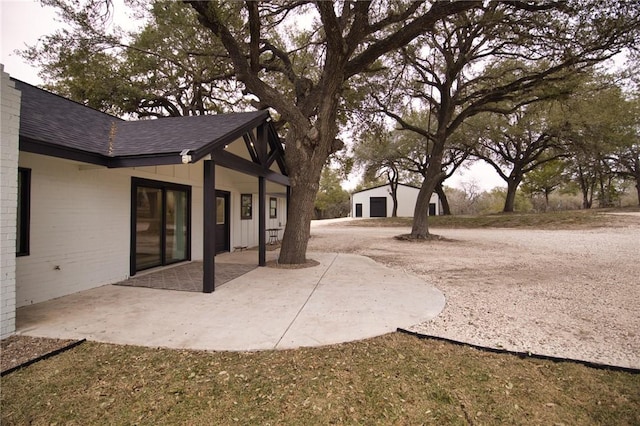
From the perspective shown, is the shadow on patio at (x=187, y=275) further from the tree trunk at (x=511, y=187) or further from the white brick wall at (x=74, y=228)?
the tree trunk at (x=511, y=187)

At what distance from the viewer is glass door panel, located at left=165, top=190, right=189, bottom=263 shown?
22.9 feet

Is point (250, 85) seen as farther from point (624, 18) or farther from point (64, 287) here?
point (624, 18)

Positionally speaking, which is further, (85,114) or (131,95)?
(131,95)

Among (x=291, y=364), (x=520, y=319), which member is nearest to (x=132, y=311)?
(x=291, y=364)

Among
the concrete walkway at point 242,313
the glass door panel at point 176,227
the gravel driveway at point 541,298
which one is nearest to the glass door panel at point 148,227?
the glass door panel at point 176,227

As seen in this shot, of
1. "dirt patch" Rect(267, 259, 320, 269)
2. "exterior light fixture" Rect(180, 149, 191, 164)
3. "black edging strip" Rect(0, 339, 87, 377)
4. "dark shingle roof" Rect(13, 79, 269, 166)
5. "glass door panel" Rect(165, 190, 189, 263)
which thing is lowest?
"black edging strip" Rect(0, 339, 87, 377)

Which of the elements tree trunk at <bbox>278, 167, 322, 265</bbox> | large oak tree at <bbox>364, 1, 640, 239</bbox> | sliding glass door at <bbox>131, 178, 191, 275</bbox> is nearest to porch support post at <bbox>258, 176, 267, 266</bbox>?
tree trunk at <bbox>278, 167, 322, 265</bbox>

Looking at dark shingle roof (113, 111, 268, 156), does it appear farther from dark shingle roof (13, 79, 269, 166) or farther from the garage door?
the garage door

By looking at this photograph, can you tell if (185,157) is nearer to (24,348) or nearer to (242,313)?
(242,313)

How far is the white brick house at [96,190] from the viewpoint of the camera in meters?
3.75

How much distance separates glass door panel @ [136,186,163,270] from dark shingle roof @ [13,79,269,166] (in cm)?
120

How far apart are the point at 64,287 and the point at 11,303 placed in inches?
65.1

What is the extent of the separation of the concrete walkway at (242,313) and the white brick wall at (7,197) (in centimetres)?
35

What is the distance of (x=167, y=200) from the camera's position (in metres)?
6.83
